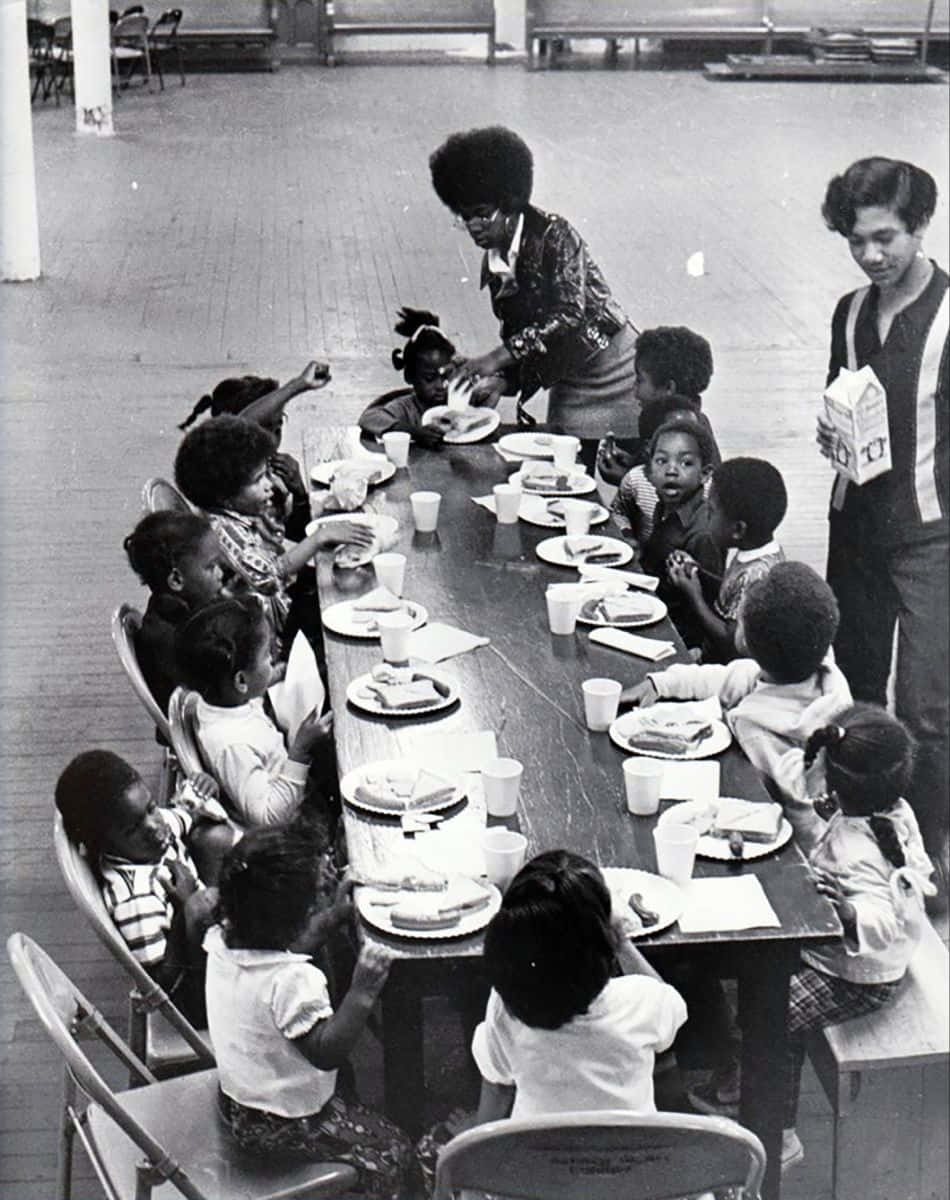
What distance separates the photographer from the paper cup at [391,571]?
462 centimetres

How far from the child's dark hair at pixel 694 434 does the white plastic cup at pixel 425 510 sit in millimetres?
654

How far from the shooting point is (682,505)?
17.4 feet

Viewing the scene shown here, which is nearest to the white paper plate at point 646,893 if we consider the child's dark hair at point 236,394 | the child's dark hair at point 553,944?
the child's dark hair at point 553,944

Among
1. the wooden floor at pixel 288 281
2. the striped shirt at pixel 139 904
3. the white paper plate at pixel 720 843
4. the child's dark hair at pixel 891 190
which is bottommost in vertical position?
the wooden floor at pixel 288 281

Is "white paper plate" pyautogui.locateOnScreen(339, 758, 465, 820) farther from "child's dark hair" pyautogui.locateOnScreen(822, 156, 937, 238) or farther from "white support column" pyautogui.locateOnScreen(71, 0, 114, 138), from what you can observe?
"white support column" pyautogui.locateOnScreen(71, 0, 114, 138)

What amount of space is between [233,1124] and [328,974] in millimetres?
650

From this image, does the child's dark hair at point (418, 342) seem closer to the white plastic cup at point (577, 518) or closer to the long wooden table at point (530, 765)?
the long wooden table at point (530, 765)

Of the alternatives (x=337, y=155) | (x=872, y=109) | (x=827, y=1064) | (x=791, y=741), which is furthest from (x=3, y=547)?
(x=872, y=109)

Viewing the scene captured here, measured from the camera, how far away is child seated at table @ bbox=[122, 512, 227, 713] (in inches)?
178

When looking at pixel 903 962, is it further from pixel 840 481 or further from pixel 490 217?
pixel 490 217

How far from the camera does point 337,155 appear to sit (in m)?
15.9

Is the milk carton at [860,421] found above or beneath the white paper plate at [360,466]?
above

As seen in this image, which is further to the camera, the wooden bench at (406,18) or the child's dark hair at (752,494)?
the wooden bench at (406,18)

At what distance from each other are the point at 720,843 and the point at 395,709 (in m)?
0.86
